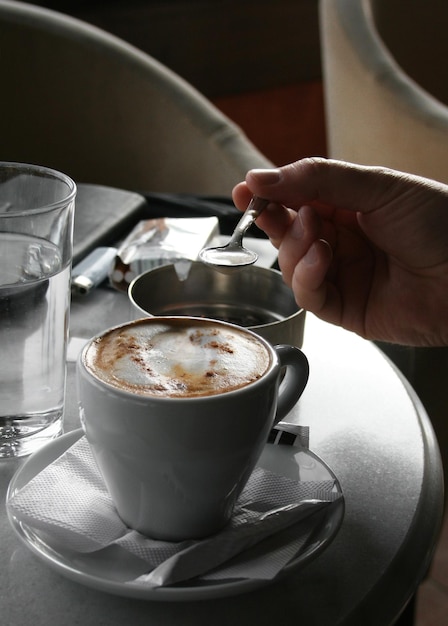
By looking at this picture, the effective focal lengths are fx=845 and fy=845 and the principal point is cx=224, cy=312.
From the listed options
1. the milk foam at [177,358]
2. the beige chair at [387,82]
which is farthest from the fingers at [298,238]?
the beige chair at [387,82]

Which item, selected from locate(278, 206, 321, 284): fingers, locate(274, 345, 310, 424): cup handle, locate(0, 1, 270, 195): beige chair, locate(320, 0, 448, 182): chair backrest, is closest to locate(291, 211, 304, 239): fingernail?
locate(278, 206, 321, 284): fingers

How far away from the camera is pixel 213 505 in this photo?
409 millimetres

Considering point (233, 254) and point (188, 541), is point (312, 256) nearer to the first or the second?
point (233, 254)

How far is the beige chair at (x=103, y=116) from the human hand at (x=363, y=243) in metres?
0.53

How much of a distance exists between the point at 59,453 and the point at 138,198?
1.70ft

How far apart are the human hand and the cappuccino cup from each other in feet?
0.69

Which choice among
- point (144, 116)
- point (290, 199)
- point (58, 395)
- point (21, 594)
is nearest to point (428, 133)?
point (144, 116)

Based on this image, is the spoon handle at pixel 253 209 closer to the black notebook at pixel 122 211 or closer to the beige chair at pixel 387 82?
the black notebook at pixel 122 211

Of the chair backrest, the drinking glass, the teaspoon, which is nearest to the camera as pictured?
the drinking glass

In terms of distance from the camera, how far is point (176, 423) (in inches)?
14.8

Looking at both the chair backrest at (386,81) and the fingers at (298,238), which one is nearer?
the fingers at (298,238)

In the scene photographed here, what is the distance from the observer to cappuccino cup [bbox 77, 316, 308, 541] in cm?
38

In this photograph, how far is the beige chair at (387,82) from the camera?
135 centimetres

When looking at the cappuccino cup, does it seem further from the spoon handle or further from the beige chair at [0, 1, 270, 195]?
the beige chair at [0, 1, 270, 195]
